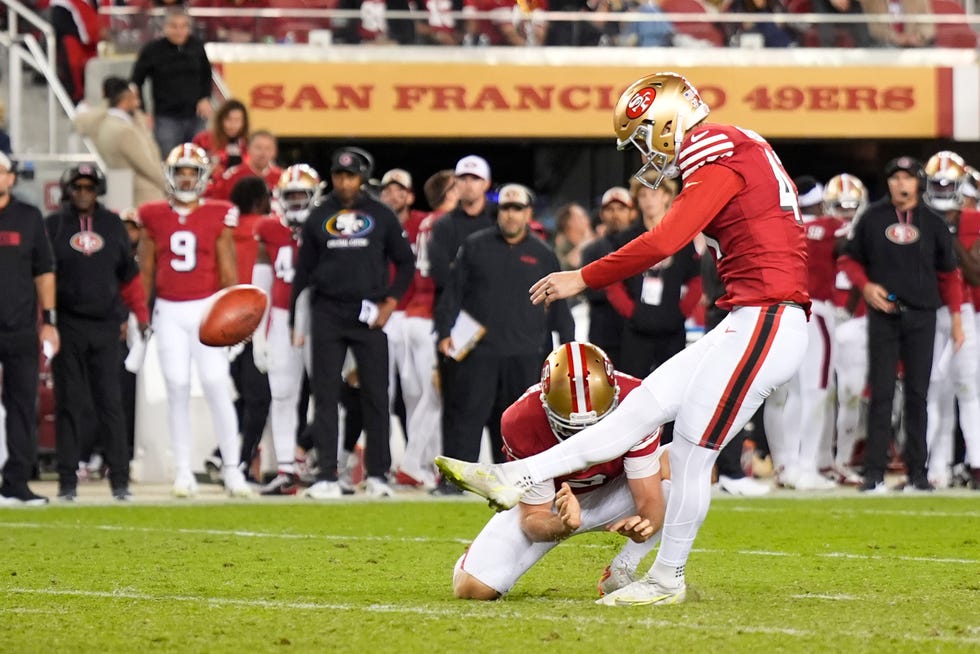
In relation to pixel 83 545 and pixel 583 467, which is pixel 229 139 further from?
pixel 583 467

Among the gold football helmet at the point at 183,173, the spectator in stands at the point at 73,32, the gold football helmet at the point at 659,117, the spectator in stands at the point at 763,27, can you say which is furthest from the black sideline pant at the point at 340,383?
the spectator in stands at the point at 763,27

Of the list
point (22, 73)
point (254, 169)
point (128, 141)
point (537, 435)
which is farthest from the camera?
point (22, 73)

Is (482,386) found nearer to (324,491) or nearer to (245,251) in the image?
(324,491)

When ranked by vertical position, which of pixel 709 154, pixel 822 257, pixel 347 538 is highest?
pixel 709 154

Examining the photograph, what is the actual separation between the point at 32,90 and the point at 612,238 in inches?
255

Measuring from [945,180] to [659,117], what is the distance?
5874 millimetres

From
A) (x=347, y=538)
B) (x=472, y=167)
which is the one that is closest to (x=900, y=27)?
(x=472, y=167)

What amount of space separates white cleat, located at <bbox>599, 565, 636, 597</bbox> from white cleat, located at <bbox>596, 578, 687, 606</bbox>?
0.21 metres

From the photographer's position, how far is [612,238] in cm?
1134

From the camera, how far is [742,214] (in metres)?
5.83

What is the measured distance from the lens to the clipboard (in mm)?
10648

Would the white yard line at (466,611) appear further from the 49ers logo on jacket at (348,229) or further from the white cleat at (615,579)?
the 49ers logo on jacket at (348,229)

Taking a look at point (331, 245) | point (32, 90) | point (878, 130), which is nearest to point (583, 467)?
point (331, 245)

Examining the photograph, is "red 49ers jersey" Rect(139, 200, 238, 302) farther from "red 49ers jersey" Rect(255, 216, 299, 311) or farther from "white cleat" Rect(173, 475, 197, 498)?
"white cleat" Rect(173, 475, 197, 498)
